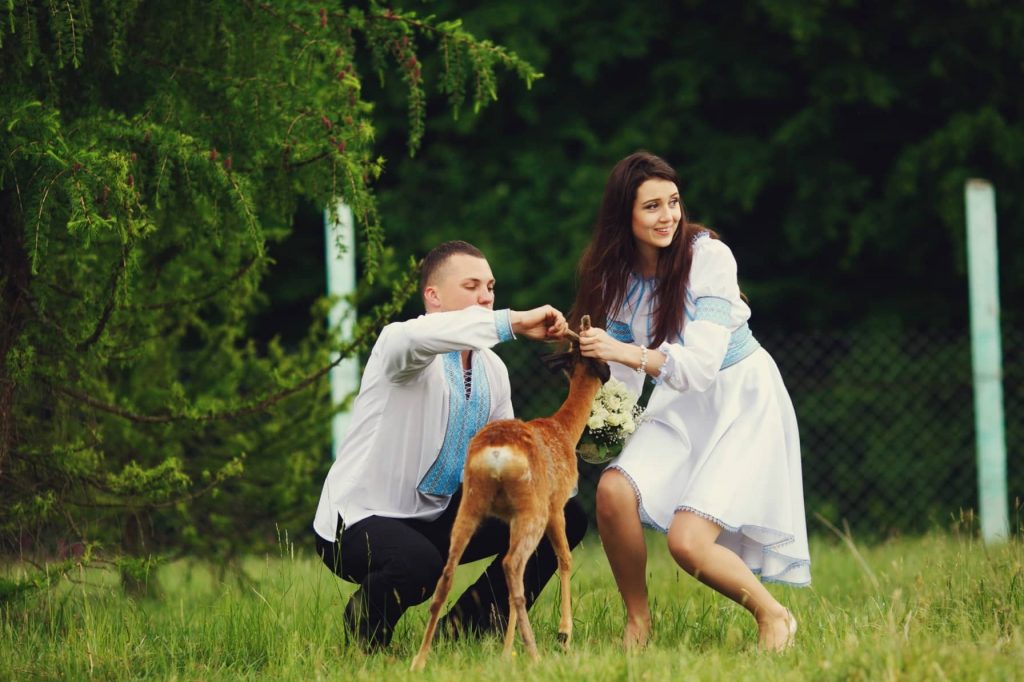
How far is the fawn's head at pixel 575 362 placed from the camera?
3.82 meters

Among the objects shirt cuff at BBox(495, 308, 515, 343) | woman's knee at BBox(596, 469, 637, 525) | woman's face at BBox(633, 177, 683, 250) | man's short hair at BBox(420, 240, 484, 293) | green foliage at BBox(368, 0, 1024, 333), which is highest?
green foliage at BBox(368, 0, 1024, 333)

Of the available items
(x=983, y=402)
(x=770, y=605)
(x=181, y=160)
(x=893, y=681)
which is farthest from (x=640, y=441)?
(x=983, y=402)

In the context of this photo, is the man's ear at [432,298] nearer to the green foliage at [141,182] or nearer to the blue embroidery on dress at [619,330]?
the green foliage at [141,182]

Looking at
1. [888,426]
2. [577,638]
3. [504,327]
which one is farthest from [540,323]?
[888,426]

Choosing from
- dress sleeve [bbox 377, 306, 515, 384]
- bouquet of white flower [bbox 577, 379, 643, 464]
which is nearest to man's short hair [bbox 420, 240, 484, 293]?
dress sleeve [bbox 377, 306, 515, 384]

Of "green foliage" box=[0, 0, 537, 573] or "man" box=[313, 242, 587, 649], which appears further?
"green foliage" box=[0, 0, 537, 573]

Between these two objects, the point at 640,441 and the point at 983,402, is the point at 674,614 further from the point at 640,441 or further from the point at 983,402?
the point at 983,402

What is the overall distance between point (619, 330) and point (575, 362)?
531mm

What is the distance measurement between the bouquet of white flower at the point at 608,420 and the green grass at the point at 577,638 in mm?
645

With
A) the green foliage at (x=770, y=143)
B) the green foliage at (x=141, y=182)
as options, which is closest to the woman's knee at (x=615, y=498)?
the green foliage at (x=141, y=182)

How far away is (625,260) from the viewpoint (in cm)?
432

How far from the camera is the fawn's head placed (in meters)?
3.82

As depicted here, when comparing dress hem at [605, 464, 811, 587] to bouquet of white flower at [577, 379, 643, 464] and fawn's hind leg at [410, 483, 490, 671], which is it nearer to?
bouquet of white flower at [577, 379, 643, 464]

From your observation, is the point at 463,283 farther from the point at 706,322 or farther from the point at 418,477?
the point at 706,322
